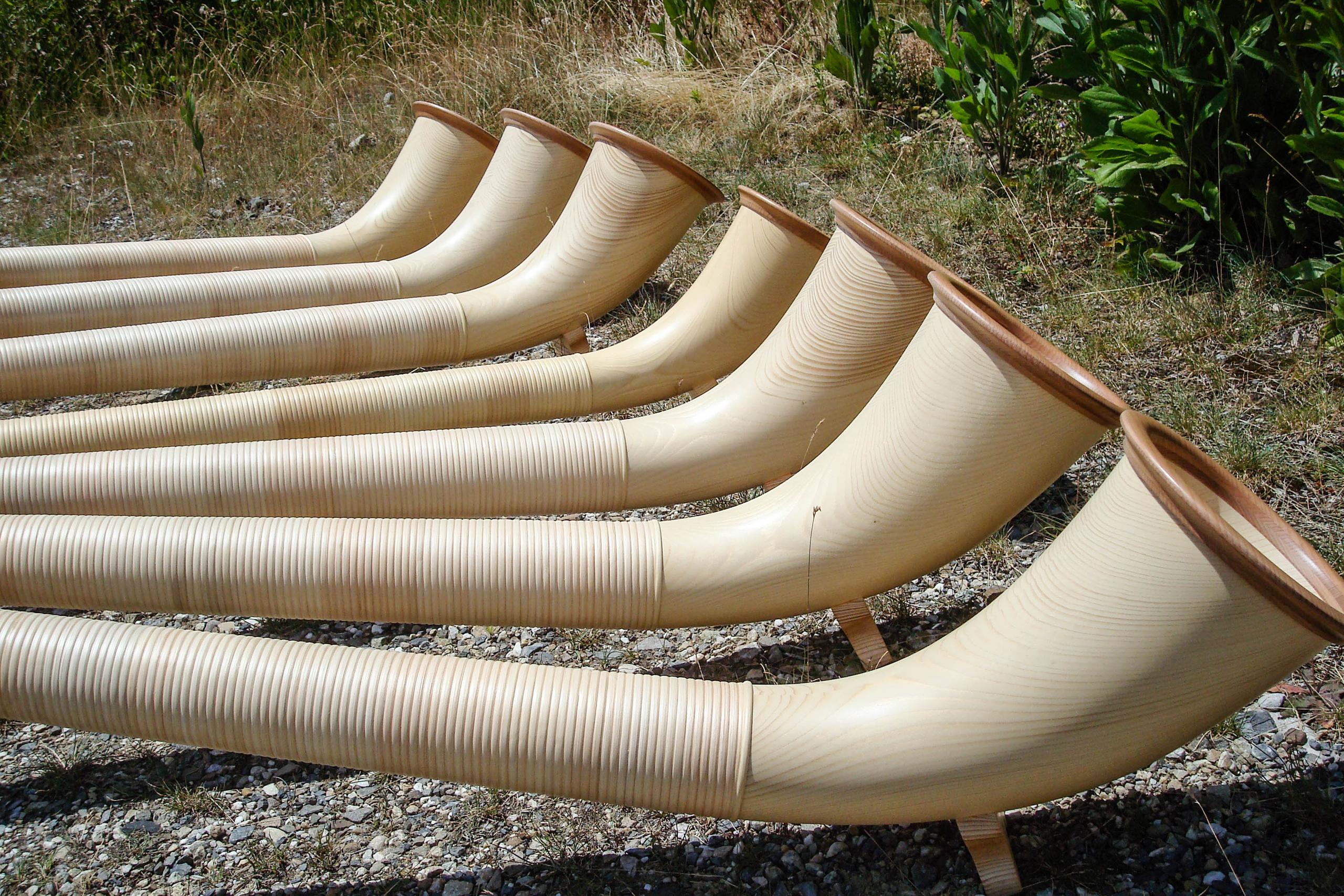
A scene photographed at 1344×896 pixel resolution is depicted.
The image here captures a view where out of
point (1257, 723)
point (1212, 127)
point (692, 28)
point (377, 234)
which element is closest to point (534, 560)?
point (1257, 723)

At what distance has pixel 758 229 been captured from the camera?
2.93m

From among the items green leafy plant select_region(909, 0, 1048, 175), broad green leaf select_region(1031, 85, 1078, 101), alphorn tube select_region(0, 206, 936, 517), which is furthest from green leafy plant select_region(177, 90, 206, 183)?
broad green leaf select_region(1031, 85, 1078, 101)

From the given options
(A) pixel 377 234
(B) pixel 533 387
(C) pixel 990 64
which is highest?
(C) pixel 990 64

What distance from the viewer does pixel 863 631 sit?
220 cm

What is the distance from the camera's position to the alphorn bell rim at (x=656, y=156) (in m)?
3.30

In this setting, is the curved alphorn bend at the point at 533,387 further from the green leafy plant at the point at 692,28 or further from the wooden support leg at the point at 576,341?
the green leafy plant at the point at 692,28

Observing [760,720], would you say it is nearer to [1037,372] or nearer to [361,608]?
[1037,372]

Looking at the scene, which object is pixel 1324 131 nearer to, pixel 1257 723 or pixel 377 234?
pixel 1257 723

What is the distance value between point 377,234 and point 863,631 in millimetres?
2902

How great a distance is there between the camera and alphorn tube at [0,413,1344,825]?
1538mm

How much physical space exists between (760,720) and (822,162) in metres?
3.45

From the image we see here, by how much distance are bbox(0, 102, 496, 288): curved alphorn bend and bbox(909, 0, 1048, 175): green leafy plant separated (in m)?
1.83

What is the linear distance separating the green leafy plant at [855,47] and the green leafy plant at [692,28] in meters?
1.03

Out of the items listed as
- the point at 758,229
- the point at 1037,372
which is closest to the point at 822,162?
the point at 758,229
